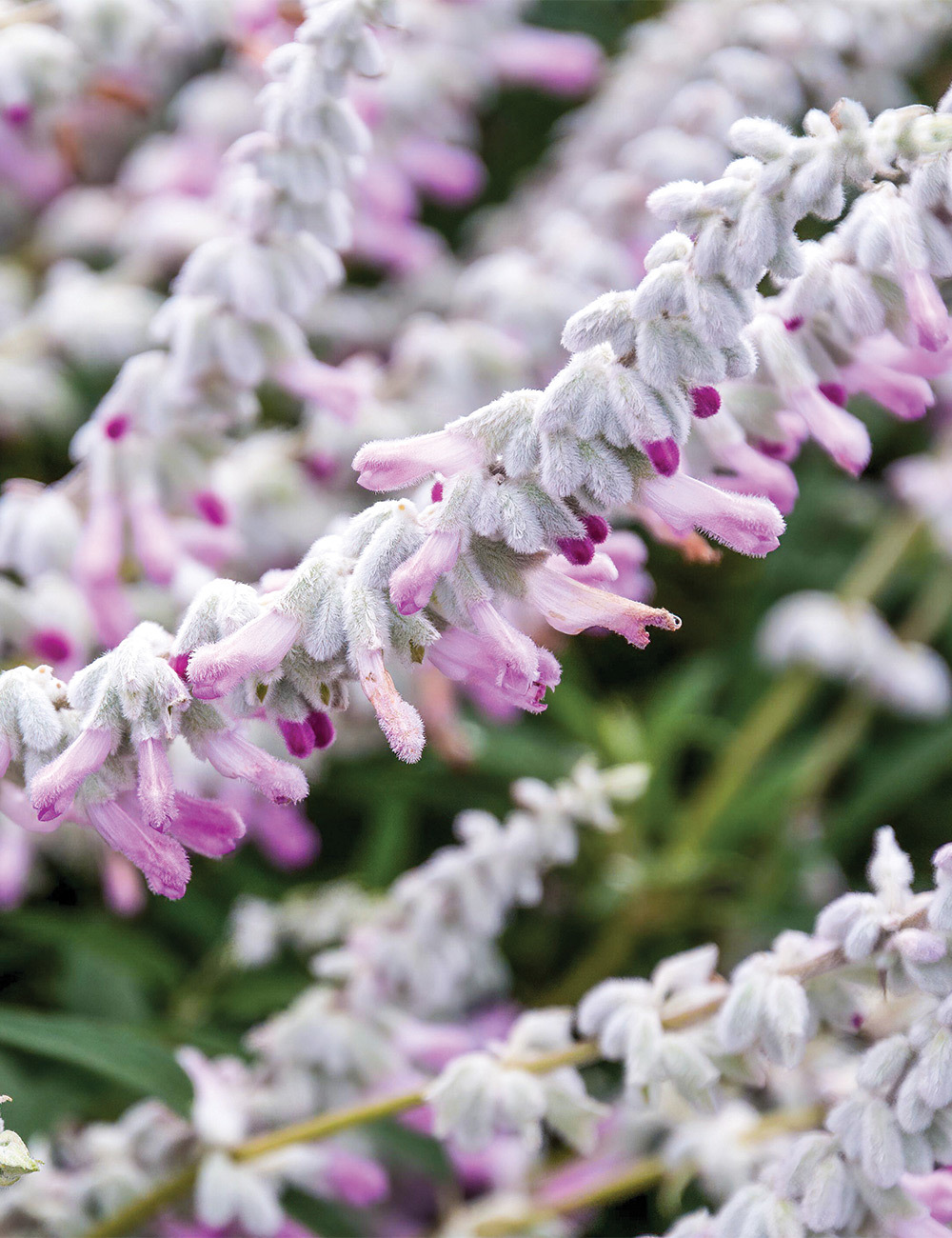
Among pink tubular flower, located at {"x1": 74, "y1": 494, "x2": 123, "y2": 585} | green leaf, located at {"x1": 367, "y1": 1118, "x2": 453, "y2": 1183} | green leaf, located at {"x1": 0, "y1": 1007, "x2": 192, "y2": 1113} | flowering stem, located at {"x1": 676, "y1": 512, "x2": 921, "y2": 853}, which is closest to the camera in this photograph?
green leaf, located at {"x1": 0, "y1": 1007, "x2": 192, "y2": 1113}

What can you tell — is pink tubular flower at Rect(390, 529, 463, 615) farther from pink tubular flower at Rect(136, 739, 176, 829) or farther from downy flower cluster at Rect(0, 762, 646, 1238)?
downy flower cluster at Rect(0, 762, 646, 1238)

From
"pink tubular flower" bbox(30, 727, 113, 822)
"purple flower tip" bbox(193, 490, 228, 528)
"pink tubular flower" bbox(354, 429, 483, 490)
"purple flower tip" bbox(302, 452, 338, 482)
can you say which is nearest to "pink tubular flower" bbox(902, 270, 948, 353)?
"pink tubular flower" bbox(354, 429, 483, 490)

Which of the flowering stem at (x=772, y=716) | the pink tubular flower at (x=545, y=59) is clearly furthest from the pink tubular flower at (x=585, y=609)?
the pink tubular flower at (x=545, y=59)

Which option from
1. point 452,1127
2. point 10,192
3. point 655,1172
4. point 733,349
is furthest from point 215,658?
point 10,192

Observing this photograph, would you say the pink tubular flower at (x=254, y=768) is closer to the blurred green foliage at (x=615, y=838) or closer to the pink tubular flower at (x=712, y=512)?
the pink tubular flower at (x=712, y=512)

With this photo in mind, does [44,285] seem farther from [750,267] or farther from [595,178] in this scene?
[750,267]

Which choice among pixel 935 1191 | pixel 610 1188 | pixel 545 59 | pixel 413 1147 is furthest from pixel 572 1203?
pixel 545 59
